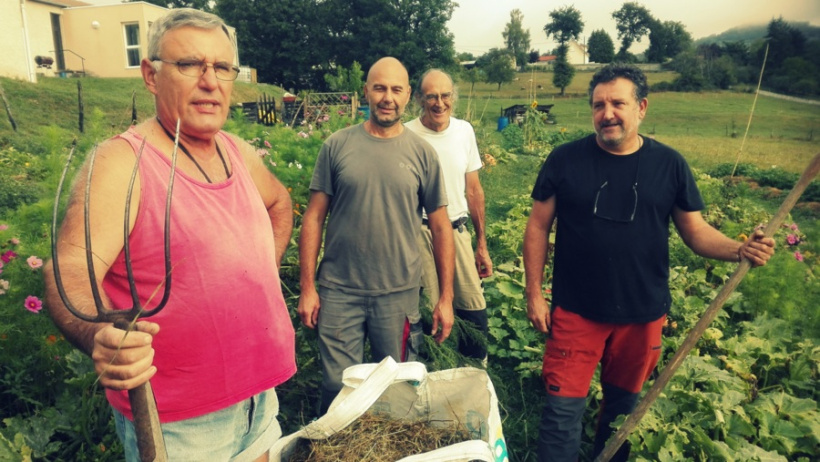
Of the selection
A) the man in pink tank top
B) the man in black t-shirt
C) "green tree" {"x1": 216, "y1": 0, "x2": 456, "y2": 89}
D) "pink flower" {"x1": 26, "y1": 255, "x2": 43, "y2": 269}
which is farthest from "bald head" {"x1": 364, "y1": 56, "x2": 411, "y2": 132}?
"green tree" {"x1": 216, "y1": 0, "x2": 456, "y2": 89}

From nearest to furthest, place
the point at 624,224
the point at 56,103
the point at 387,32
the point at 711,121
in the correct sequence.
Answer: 1. the point at 624,224
2. the point at 56,103
3. the point at 711,121
4. the point at 387,32

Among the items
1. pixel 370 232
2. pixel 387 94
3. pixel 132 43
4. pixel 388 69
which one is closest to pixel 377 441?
pixel 370 232

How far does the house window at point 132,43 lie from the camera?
83.5 feet

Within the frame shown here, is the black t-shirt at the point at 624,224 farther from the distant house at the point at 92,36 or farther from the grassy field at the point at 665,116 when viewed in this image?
the distant house at the point at 92,36

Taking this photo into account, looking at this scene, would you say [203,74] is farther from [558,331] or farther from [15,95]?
[15,95]

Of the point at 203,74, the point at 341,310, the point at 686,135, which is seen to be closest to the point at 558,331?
the point at 341,310

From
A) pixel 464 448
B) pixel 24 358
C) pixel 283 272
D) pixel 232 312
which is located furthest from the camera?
pixel 283 272

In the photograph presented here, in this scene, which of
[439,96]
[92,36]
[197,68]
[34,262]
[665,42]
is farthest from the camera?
[665,42]

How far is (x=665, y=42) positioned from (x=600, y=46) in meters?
8.23

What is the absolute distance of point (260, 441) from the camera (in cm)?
191

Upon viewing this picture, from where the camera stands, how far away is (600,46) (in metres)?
62.6

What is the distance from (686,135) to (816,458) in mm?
20487

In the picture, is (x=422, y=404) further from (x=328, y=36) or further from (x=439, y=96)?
(x=328, y=36)

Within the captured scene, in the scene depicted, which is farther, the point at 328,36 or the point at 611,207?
the point at 328,36
